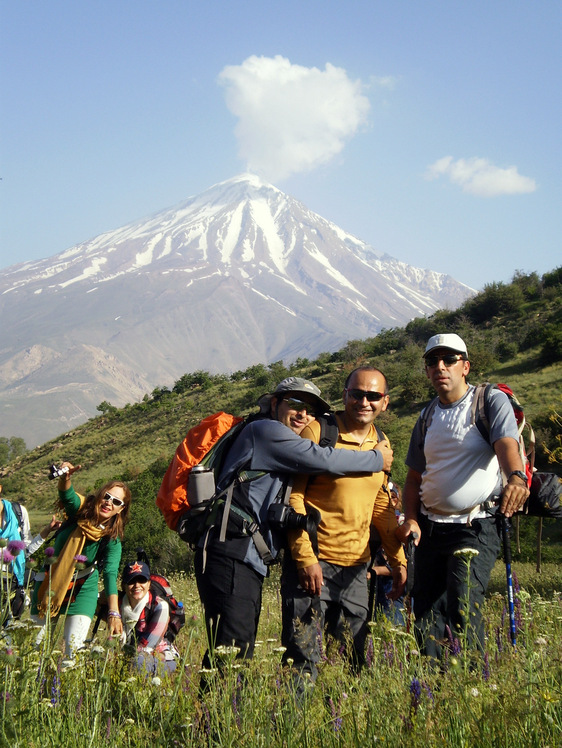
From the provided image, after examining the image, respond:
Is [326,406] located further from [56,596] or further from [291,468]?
[56,596]

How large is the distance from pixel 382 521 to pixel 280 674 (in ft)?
4.90

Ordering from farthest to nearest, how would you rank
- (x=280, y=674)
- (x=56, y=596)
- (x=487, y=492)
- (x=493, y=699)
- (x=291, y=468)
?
(x=56, y=596) < (x=487, y=492) < (x=291, y=468) < (x=280, y=674) < (x=493, y=699)

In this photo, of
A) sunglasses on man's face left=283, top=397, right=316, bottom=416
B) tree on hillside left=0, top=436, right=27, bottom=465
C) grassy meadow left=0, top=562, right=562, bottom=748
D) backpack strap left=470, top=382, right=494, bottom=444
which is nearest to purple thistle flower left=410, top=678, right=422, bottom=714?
grassy meadow left=0, top=562, right=562, bottom=748

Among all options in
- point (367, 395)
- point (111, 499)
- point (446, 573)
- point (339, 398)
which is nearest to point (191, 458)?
point (367, 395)

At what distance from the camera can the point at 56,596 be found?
4.11m

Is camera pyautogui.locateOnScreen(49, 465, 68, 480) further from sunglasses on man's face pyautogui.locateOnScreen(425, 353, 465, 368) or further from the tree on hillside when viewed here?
the tree on hillside

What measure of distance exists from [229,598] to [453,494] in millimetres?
1254

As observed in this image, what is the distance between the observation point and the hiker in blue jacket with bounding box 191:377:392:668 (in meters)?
3.14

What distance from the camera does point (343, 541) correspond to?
3.52 meters

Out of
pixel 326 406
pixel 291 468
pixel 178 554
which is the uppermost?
pixel 326 406

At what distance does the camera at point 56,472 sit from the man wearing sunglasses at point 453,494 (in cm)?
195

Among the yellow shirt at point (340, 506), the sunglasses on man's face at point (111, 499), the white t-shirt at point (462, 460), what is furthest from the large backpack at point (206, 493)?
the sunglasses on man's face at point (111, 499)

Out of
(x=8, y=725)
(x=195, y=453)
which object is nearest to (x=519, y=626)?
(x=195, y=453)

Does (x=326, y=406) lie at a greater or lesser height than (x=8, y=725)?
greater
